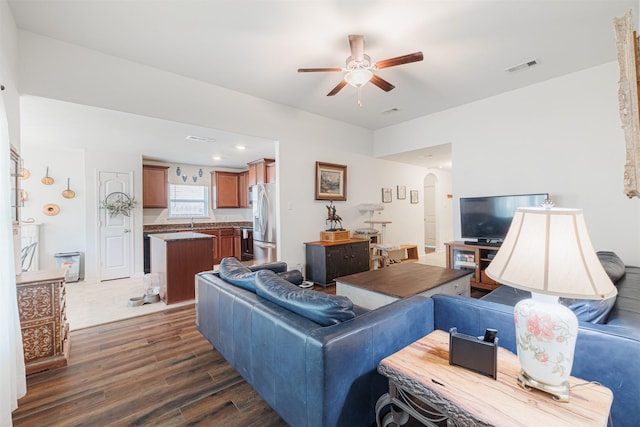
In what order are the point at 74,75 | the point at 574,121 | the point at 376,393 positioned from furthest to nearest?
1. the point at 574,121
2. the point at 74,75
3. the point at 376,393

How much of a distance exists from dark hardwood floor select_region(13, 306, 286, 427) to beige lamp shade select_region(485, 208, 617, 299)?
1.57 meters

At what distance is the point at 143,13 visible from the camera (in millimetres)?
2229

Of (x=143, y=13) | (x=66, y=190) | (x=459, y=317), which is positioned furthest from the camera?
(x=66, y=190)

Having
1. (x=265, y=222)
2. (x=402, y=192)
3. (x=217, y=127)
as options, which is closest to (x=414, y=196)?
(x=402, y=192)

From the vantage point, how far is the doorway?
25.0 ft

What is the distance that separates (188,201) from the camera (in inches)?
259

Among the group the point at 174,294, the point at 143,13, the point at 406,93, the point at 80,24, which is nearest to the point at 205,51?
the point at 143,13

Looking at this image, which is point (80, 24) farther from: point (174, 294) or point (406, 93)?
point (406, 93)

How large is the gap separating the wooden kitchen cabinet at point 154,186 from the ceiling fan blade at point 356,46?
4.90 m

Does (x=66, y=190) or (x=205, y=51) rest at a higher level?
(x=205, y=51)

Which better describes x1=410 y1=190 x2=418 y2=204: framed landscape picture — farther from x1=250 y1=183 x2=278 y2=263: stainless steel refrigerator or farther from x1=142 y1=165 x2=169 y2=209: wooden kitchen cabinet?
x1=142 y1=165 x2=169 y2=209: wooden kitchen cabinet

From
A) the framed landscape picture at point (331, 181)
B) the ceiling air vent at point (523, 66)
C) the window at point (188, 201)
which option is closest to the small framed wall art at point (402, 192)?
the framed landscape picture at point (331, 181)

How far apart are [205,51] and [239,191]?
439 cm

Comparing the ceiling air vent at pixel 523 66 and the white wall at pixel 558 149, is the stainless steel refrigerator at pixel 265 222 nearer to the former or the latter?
the white wall at pixel 558 149
